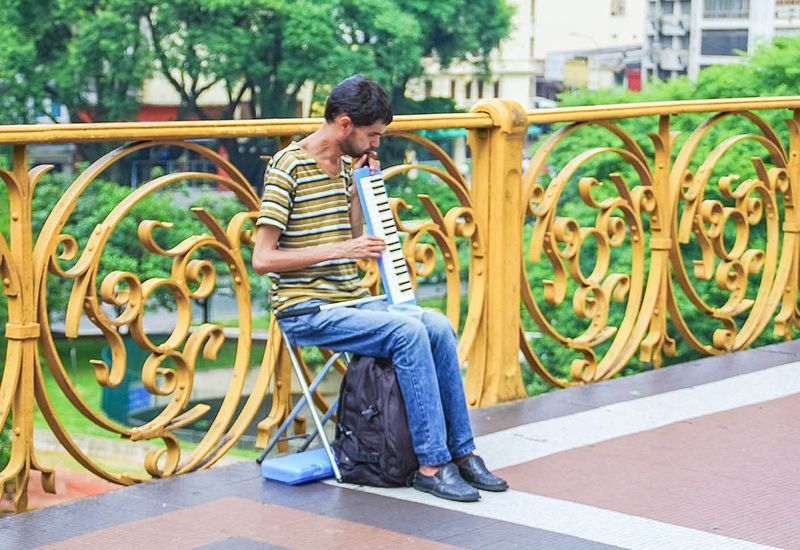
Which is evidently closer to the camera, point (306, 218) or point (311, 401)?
point (306, 218)

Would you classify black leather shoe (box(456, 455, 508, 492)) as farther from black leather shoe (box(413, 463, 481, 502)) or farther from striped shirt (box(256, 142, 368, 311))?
striped shirt (box(256, 142, 368, 311))

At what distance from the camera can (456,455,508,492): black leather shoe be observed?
4629mm

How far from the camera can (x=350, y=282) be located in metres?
4.84

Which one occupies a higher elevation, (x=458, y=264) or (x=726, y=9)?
(x=726, y=9)

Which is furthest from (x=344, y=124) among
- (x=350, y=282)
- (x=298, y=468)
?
(x=298, y=468)

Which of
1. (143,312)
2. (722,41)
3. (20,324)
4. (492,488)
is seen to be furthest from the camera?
(722,41)

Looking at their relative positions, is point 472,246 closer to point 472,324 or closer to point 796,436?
point 472,324

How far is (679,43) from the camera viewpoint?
99500mm

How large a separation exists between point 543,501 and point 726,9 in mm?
100981

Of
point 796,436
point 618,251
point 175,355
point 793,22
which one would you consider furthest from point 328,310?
point 793,22

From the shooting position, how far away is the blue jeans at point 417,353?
457cm

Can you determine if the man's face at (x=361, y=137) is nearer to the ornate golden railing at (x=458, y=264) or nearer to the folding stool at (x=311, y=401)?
the ornate golden railing at (x=458, y=264)

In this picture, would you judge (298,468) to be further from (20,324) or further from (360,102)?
(360,102)

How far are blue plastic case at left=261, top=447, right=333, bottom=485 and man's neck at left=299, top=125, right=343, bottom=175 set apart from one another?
0.97m
